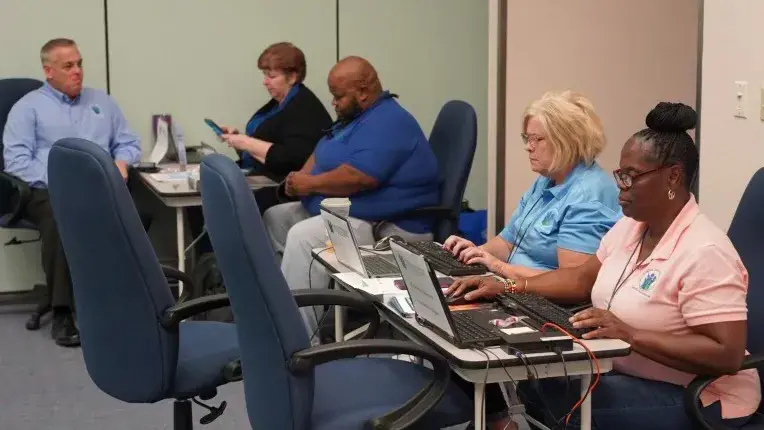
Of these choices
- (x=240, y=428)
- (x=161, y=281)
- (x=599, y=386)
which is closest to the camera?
(x=599, y=386)

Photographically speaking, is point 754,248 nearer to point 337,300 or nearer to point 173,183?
point 337,300

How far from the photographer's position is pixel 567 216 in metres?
2.93

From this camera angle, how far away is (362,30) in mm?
5574

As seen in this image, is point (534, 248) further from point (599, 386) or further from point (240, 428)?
point (240, 428)

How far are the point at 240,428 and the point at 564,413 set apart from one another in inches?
56.7

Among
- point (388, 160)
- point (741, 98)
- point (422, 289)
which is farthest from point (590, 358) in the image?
point (388, 160)

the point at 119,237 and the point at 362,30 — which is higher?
the point at 362,30

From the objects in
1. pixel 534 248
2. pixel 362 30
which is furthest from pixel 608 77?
pixel 534 248

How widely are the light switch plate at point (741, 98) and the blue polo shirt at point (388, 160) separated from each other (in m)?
1.38

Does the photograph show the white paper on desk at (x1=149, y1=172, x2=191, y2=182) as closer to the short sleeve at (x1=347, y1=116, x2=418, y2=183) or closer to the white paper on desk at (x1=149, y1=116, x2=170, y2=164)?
the white paper on desk at (x1=149, y1=116, x2=170, y2=164)

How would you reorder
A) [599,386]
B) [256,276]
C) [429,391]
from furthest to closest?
[599,386]
[429,391]
[256,276]

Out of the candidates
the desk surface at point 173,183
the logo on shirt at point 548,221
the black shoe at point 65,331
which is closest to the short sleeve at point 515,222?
the logo on shirt at point 548,221

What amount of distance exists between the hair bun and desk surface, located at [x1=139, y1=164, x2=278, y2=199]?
2205 mm

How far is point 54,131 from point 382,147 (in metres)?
1.76
